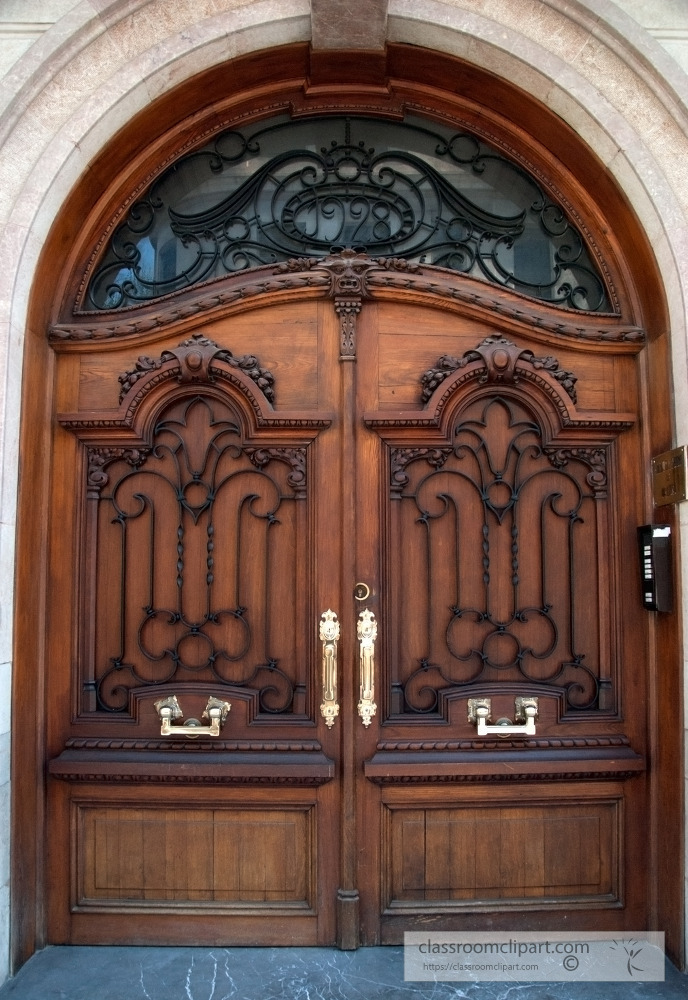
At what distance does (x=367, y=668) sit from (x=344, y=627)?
212 mm

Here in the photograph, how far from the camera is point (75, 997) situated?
3082mm

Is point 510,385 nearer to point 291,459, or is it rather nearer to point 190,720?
point 291,459

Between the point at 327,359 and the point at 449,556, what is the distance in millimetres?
1101

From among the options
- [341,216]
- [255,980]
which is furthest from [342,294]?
[255,980]

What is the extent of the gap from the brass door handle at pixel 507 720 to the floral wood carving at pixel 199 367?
1720 millimetres

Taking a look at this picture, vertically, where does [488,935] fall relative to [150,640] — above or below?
below

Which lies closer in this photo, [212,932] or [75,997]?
[75,997]

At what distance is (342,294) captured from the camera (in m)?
3.56

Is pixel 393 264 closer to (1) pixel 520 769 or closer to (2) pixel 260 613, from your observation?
(2) pixel 260 613

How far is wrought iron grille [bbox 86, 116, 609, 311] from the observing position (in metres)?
3.74

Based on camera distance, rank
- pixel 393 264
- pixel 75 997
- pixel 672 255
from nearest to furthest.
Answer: pixel 75 997 < pixel 672 255 < pixel 393 264

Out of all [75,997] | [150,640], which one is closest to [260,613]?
[150,640]

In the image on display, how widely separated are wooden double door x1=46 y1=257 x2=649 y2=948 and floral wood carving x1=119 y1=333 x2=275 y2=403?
0.01 meters

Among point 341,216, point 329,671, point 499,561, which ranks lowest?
point 329,671
